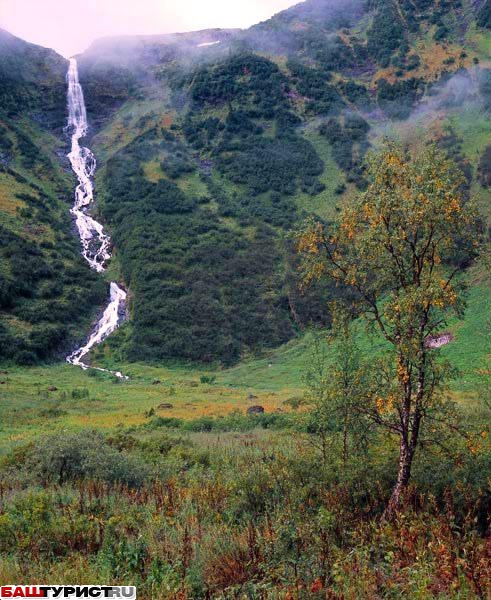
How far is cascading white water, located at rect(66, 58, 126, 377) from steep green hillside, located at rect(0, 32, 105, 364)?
5.04ft

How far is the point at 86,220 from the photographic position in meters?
69.0

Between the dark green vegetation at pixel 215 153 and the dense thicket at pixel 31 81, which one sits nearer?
the dark green vegetation at pixel 215 153

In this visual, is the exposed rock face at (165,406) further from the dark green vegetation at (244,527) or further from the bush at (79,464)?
the bush at (79,464)

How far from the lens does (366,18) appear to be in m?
110

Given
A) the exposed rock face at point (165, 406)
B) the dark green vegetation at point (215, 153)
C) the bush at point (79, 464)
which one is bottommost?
the exposed rock face at point (165, 406)

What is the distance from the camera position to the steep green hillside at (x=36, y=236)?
4506 centimetres

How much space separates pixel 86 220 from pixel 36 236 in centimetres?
1188

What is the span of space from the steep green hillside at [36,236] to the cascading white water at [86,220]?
5.04 ft

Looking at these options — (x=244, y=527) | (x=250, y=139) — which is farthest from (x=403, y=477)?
(x=250, y=139)

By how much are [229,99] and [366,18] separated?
146 ft

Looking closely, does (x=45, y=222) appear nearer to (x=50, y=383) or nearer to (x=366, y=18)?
(x=50, y=383)

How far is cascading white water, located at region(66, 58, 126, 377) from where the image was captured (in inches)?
1902

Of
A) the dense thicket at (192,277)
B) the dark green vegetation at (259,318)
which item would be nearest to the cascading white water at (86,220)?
the dark green vegetation at (259,318)

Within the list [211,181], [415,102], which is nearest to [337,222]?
[211,181]
